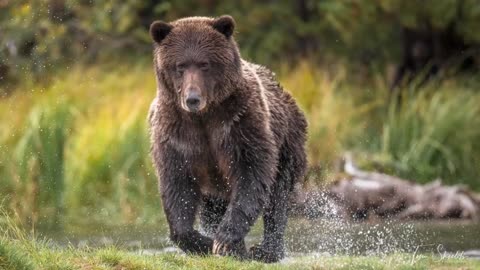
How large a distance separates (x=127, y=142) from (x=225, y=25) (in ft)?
18.5

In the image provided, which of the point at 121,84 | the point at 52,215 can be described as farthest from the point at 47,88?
the point at 52,215

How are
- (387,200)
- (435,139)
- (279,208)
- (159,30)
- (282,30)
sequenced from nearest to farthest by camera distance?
(159,30) < (279,208) < (387,200) < (435,139) < (282,30)

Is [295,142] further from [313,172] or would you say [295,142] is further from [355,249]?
[313,172]

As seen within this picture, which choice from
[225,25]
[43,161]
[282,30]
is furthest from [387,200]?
[282,30]

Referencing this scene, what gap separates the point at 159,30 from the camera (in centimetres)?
834

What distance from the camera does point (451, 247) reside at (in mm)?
9992

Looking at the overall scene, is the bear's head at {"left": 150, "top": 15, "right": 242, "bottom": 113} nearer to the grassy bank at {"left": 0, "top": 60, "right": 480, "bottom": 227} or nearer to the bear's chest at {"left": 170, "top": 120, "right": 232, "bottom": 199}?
the bear's chest at {"left": 170, "top": 120, "right": 232, "bottom": 199}

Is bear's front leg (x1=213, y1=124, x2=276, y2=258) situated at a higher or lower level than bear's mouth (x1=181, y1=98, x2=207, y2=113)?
lower

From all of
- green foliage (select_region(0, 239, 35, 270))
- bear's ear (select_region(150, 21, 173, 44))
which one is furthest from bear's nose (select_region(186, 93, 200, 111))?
green foliage (select_region(0, 239, 35, 270))

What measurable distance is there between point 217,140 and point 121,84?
805 cm

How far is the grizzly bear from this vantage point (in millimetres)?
8234

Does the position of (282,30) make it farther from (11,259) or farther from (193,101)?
(11,259)

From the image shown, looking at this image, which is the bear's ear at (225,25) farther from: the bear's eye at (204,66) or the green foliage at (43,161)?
the green foliage at (43,161)

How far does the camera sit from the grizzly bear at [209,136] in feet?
27.0
